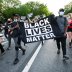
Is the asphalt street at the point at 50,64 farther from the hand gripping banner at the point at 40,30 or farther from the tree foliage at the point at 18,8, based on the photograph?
the tree foliage at the point at 18,8

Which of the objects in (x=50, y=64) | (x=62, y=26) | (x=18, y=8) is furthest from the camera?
(x=18, y=8)

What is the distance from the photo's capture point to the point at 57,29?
445 inches

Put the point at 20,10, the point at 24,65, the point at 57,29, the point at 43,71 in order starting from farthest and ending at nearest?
the point at 20,10 < the point at 57,29 < the point at 24,65 < the point at 43,71

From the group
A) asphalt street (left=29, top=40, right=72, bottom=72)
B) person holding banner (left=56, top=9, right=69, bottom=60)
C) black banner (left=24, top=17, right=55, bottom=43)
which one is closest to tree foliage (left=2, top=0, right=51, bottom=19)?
asphalt street (left=29, top=40, right=72, bottom=72)

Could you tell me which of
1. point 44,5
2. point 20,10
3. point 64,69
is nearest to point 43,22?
point 64,69

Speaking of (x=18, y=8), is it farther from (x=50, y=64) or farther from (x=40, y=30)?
(x=50, y=64)

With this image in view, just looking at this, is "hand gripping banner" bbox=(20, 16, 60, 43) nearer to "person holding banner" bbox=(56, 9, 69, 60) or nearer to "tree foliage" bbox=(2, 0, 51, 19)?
"person holding banner" bbox=(56, 9, 69, 60)

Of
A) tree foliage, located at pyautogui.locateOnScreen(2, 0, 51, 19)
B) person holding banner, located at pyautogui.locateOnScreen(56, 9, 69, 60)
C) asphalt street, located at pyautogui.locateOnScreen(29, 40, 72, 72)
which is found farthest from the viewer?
tree foliage, located at pyautogui.locateOnScreen(2, 0, 51, 19)

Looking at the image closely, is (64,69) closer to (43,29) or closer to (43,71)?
(43,71)

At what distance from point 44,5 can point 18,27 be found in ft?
496

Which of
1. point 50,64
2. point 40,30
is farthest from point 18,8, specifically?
point 50,64

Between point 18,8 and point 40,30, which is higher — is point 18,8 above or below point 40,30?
→ above

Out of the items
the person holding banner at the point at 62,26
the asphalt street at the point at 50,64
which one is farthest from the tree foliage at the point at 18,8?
the person holding banner at the point at 62,26

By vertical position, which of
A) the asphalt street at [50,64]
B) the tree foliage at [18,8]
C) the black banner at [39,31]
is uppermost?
the tree foliage at [18,8]
